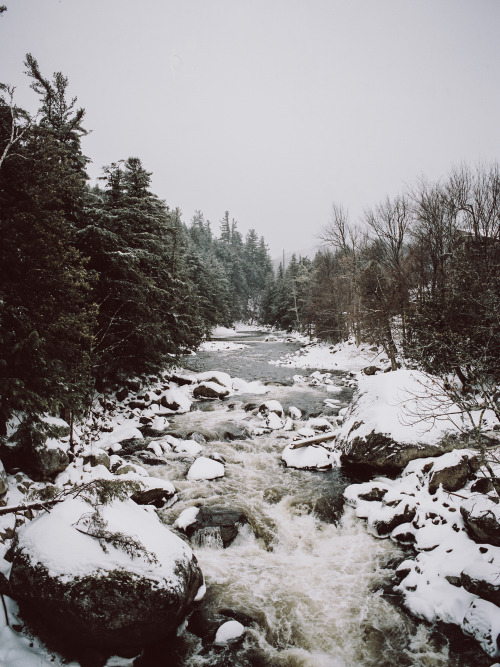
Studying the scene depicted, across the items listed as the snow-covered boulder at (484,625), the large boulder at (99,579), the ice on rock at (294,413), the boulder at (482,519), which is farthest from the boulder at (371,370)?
the large boulder at (99,579)

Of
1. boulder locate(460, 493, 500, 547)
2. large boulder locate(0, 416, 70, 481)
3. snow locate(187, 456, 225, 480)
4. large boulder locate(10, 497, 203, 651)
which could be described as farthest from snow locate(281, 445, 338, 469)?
large boulder locate(0, 416, 70, 481)

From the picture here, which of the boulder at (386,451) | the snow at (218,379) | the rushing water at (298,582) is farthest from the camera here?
the snow at (218,379)

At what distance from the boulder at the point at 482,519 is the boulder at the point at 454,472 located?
0.92m

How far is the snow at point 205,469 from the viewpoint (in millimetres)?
8898

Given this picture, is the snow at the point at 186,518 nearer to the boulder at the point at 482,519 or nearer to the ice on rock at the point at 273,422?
the boulder at the point at 482,519

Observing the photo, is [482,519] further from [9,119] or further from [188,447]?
[9,119]

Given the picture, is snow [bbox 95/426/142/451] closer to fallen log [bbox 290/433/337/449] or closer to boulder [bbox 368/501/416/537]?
fallen log [bbox 290/433/337/449]

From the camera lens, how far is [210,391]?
17000mm

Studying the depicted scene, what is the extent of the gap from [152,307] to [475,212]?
1775 cm

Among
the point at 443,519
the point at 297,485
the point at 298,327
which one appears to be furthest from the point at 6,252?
the point at 298,327

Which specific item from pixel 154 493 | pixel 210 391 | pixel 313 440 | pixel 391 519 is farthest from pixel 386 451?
pixel 210 391

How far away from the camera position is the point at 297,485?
29.0 feet

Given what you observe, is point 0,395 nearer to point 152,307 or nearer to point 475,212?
point 152,307

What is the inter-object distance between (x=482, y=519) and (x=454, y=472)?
62.7 inches
